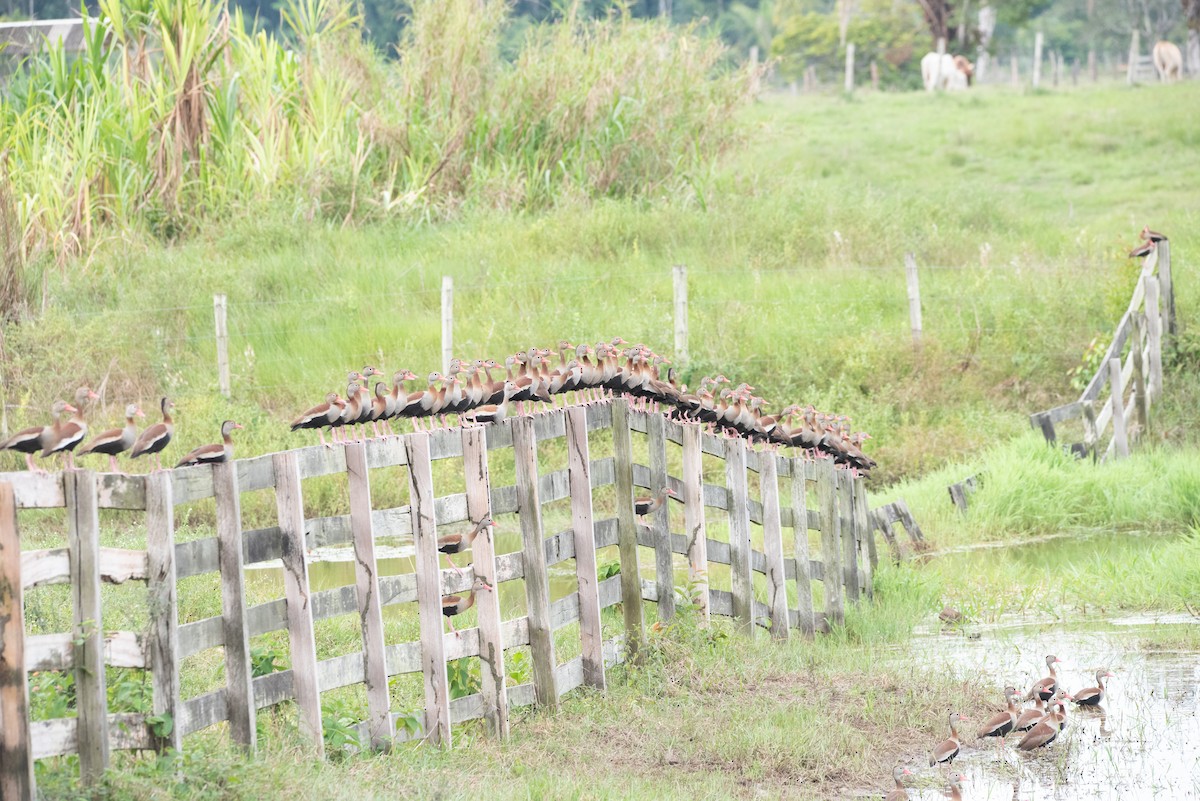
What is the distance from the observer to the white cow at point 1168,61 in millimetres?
43219

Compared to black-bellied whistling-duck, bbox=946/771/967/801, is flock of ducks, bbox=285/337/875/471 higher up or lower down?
higher up

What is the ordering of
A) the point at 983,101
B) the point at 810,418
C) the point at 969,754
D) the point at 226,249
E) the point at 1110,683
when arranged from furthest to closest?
the point at 983,101
the point at 226,249
the point at 810,418
the point at 1110,683
the point at 969,754

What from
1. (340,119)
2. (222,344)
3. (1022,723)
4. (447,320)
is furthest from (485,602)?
(340,119)

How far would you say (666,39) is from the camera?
76.3 feet

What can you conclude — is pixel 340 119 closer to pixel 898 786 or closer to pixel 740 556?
pixel 740 556

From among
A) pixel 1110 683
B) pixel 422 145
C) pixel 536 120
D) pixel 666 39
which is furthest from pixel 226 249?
Answer: pixel 1110 683

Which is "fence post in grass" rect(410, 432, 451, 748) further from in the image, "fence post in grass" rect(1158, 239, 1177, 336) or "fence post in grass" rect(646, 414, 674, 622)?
"fence post in grass" rect(1158, 239, 1177, 336)

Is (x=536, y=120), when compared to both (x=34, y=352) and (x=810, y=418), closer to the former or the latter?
(x=34, y=352)

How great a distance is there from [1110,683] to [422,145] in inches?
606

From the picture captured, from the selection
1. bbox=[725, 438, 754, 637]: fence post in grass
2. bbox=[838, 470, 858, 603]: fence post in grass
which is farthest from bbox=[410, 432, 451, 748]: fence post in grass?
bbox=[838, 470, 858, 603]: fence post in grass

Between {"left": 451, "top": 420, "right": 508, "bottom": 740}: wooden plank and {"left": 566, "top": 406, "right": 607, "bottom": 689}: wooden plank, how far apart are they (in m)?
0.81

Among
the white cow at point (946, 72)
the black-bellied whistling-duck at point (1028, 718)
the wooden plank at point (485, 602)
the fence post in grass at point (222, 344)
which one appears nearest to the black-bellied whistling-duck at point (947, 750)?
the black-bellied whistling-duck at point (1028, 718)

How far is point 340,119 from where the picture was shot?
70.5 ft

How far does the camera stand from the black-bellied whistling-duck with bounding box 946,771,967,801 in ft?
21.4
